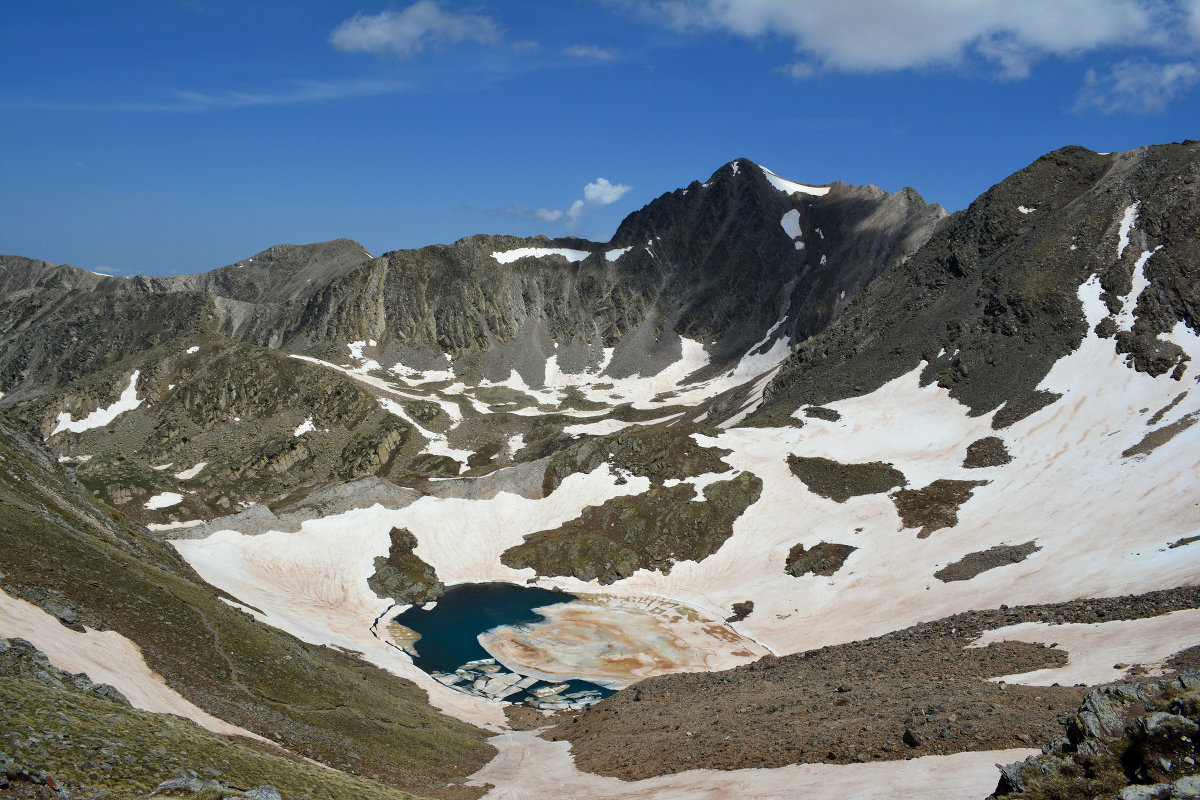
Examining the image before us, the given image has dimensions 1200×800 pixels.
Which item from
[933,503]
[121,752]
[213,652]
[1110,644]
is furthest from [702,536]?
[121,752]

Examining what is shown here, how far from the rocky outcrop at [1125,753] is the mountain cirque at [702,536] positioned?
58 centimetres

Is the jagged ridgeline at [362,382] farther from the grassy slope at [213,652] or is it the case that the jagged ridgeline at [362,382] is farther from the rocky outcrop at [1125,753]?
the rocky outcrop at [1125,753]

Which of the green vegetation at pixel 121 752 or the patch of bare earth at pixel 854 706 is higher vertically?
the green vegetation at pixel 121 752

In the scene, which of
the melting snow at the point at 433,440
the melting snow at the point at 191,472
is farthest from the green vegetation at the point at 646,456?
the melting snow at the point at 191,472

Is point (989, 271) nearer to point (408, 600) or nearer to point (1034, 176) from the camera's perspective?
point (1034, 176)

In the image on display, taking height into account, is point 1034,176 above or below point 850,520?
above

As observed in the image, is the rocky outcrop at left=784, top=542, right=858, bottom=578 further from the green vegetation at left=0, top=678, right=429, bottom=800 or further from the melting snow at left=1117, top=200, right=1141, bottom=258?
the melting snow at left=1117, top=200, right=1141, bottom=258

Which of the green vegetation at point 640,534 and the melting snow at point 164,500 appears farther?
the melting snow at point 164,500

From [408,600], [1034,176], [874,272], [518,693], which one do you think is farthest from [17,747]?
[874,272]

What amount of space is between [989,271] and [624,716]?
89106 mm

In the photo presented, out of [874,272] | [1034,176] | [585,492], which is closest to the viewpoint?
[585,492]

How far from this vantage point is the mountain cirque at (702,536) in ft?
90.3

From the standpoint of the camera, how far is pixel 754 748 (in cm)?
2833

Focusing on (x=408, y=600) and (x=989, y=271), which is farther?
(x=989, y=271)
